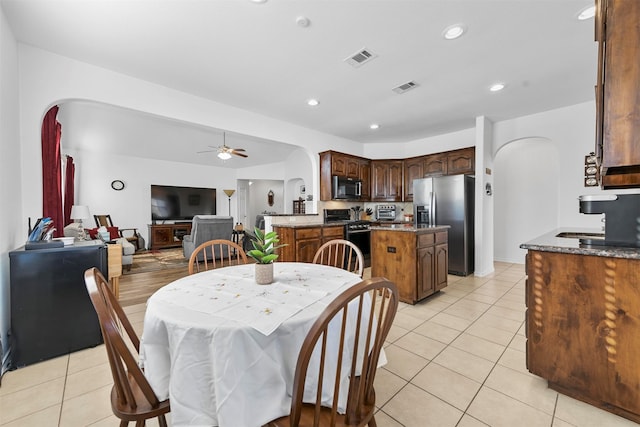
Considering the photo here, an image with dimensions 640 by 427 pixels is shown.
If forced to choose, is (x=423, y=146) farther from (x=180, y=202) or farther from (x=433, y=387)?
(x=180, y=202)

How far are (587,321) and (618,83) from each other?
4.13 ft

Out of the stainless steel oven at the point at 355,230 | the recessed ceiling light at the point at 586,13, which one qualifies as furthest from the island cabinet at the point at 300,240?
the recessed ceiling light at the point at 586,13

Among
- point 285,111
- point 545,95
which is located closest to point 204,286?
point 285,111

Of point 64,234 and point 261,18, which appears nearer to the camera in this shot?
point 261,18

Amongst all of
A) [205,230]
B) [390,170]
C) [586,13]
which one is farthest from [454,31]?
[205,230]

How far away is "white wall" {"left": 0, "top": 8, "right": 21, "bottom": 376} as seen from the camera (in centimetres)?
181

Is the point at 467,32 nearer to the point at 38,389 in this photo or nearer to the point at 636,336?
the point at 636,336

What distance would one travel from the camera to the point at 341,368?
2.93ft

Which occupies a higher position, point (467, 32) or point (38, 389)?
point (467, 32)

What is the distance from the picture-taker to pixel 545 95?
3391mm

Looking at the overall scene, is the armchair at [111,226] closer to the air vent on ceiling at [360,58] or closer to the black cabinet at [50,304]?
the black cabinet at [50,304]

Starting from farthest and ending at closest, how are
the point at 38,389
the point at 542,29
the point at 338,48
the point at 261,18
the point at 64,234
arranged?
the point at 64,234 → the point at 338,48 → the point at 542,29 → the point at 261,18 → the point at 38,389

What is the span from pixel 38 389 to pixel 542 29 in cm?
459

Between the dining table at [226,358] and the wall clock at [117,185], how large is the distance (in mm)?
7517
